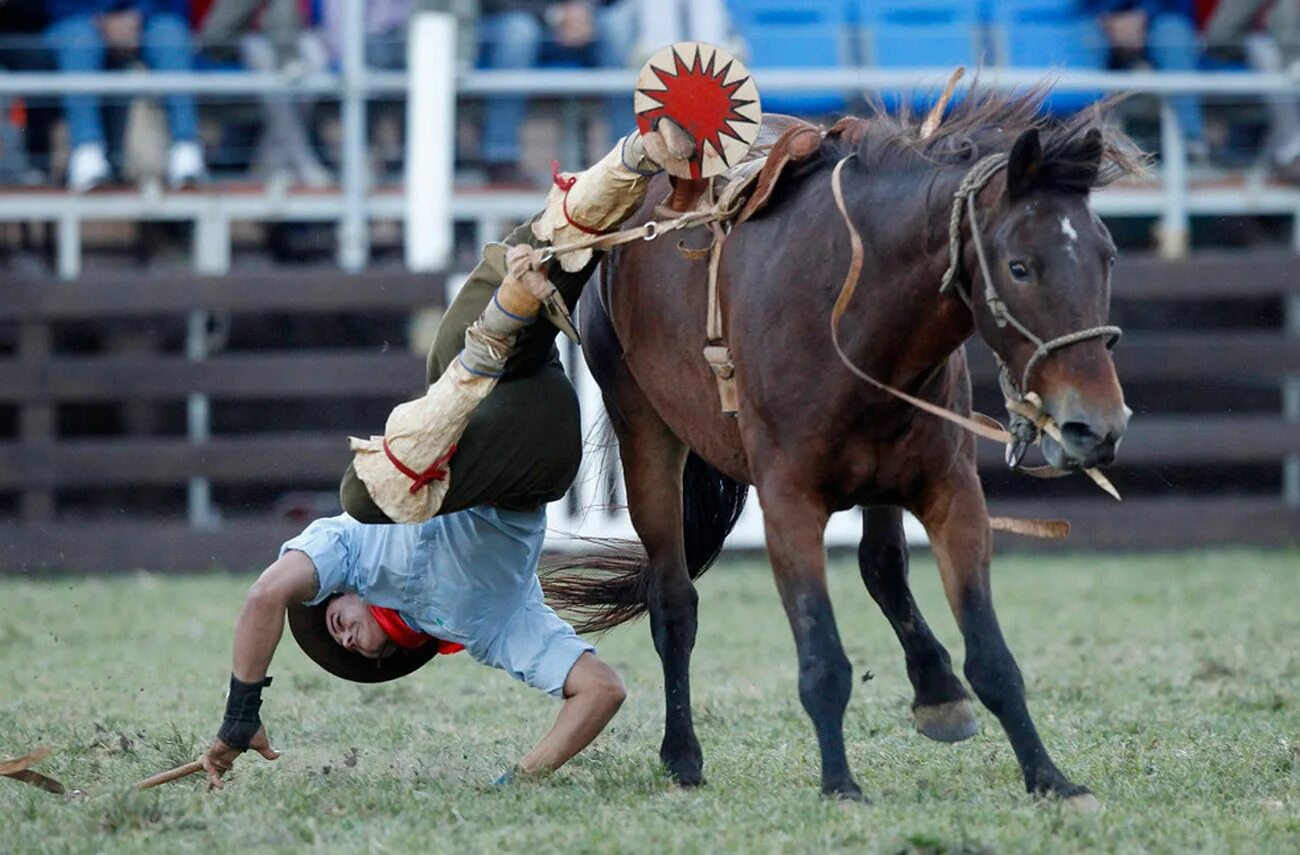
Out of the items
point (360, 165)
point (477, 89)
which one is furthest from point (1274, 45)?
point (360, 165)

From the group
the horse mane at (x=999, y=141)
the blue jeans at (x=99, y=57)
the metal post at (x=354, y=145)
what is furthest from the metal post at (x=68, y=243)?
the horse mane at (x=999, y=141)

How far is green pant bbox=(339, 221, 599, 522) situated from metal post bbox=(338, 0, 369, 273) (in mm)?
5977

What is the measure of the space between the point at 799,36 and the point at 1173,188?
2.56 metres

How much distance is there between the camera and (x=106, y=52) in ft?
36.8

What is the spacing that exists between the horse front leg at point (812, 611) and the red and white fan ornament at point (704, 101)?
85cm

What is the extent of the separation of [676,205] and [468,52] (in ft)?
22.1

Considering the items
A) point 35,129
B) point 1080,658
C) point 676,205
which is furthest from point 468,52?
point 676,205

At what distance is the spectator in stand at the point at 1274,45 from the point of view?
37.1 feet

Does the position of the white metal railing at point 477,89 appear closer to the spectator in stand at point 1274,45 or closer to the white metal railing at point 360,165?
the white metal railing at point 360,165

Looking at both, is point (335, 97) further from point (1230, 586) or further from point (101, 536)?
point (1230, 586)

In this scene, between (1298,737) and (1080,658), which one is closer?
(1298,737)

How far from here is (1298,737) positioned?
4961mm

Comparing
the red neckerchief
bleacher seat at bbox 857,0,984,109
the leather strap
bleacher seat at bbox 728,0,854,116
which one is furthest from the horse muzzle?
bleacher seat at bbox 857,0,984,109

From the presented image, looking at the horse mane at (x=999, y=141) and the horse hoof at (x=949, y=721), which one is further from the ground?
the horse mane at (x=999, y=141)
